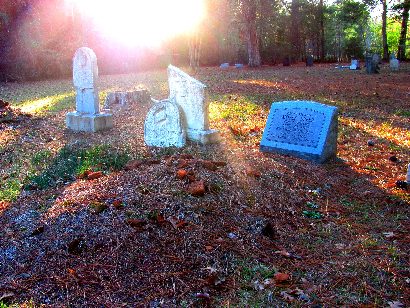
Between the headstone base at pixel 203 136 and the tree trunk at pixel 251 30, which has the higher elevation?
the tree trunk at pixel 251 30

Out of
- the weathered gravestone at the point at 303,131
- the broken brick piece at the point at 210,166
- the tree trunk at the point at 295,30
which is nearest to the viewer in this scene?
the broken brick piece at the point at 210,166

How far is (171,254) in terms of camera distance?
4.07 m

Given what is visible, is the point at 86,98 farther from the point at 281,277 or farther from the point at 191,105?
the point at 281,277

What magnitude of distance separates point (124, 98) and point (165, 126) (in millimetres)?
5593

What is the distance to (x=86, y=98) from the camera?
31.5ft

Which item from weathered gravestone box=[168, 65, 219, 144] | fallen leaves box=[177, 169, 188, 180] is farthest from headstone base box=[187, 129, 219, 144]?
fallen leaves box=[177, 169, 188, 180]

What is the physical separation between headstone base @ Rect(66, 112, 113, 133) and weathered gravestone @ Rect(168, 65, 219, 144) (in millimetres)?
2452

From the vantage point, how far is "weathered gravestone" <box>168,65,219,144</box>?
736cm

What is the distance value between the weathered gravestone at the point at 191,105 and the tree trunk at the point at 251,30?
20.7 m

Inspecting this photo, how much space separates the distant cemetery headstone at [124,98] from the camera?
1282 centimetres

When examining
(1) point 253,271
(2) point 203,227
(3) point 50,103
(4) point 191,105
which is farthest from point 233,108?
(1) point 253,271

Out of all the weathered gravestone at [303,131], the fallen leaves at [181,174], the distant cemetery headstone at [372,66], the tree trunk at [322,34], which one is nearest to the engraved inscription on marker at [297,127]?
the weathered gravestone at [303,131]

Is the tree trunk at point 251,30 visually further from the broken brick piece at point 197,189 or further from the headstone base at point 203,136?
the broken brick piece at point 197,189

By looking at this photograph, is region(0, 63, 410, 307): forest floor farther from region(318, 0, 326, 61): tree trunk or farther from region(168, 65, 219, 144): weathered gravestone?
region(318, 0, 326, 61): tree trunk
